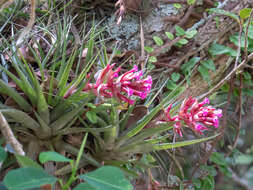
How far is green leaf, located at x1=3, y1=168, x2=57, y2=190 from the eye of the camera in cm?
45

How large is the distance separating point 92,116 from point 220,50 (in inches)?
31.4

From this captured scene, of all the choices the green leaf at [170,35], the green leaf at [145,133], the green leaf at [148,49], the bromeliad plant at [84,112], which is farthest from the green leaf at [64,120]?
the green leaf at [170,35]

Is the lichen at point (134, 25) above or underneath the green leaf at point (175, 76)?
above

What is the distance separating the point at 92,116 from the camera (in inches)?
30.1

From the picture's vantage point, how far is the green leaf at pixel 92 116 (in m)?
0.75

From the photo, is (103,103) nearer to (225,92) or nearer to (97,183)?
(97,183)

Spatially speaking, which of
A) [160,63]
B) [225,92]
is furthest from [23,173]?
[225,92]

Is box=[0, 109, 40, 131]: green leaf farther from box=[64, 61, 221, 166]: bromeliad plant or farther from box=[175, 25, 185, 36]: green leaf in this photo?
box=[175, 25, 185, 36]: green leaf

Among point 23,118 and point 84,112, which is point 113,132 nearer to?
point 84,112

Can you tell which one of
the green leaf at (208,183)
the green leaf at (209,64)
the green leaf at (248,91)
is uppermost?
the green leaf at (209,64)

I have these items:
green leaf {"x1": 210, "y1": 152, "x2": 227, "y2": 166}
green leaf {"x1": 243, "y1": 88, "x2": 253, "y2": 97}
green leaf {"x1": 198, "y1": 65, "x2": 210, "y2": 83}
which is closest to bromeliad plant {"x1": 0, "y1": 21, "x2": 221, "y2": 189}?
green leaf {"x1": 198, "y1": 65, "x2": 210, "y2": 83}

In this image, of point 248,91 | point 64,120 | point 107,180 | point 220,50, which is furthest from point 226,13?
point 107,180

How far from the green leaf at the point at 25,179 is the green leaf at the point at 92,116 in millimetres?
267

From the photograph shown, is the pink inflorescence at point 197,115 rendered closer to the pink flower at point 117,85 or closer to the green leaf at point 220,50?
the pink flower at point 117,85
